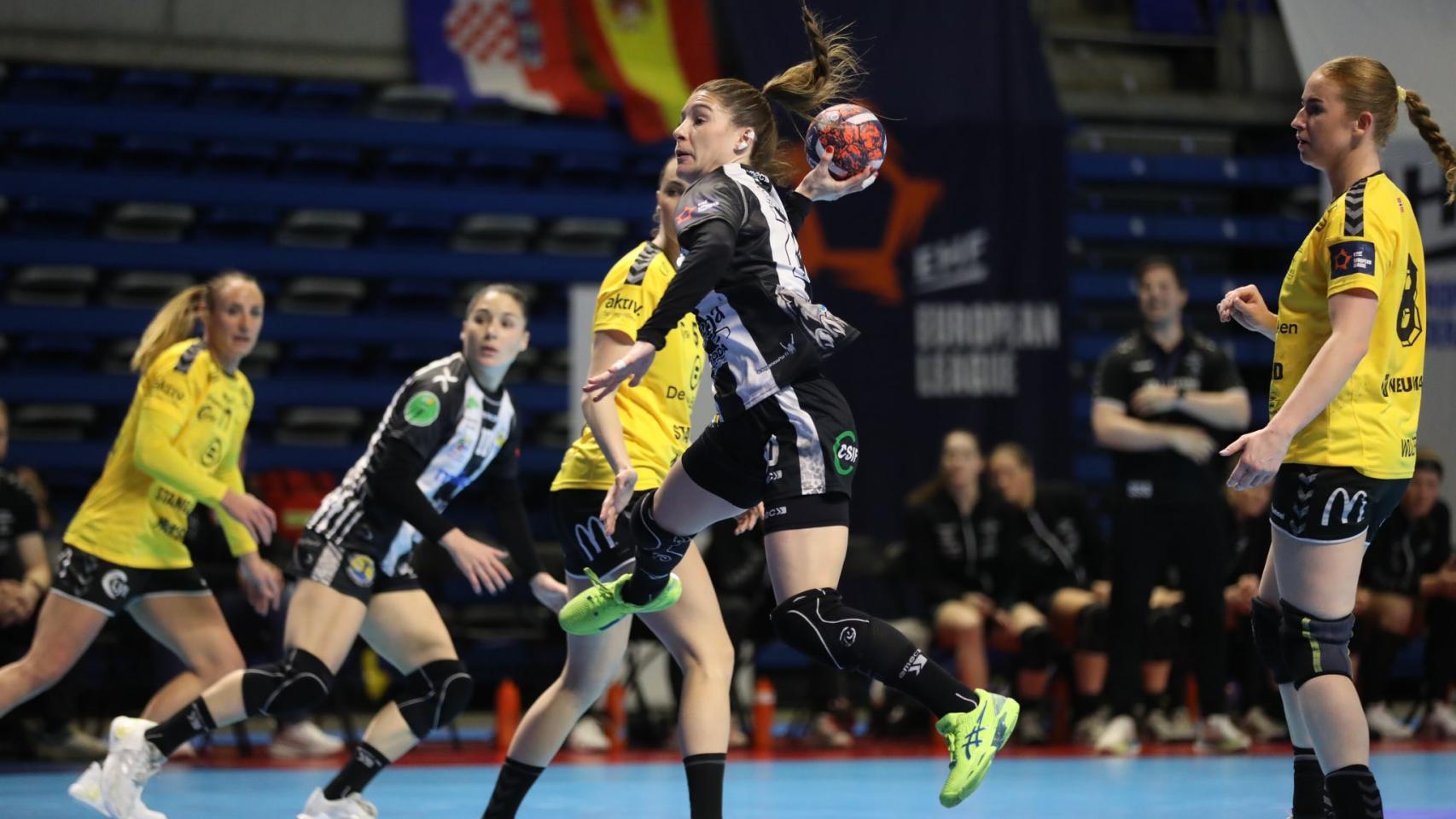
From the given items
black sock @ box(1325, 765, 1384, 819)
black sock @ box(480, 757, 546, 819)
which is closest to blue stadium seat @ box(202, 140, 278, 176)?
black sock @ box(480, 757, 546, 819)

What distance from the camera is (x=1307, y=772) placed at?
467 cm

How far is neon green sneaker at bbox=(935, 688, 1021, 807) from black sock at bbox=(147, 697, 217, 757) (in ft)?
8.79

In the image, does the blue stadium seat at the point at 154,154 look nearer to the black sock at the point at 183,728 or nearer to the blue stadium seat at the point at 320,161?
the blue stadium seat at the point at 320,161

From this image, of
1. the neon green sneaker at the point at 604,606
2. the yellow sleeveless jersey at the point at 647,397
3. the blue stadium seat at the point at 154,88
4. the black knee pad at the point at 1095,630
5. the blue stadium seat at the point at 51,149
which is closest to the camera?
the neon green sneaker at the point at 604,606

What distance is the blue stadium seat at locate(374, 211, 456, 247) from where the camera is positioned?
38.2 feet

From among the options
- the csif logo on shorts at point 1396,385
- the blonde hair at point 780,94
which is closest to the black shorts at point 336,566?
the blonde hair at point 780,94

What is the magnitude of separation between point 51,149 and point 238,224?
1.21m

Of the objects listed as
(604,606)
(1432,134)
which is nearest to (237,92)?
(604,606)

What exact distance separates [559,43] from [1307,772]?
329 inches

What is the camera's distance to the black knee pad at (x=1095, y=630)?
902 centimetres

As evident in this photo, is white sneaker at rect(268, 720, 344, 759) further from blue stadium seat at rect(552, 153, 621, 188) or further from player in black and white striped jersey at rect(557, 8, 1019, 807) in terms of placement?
player in black and white striped jersey at rect(557, 8, 1019, 807)

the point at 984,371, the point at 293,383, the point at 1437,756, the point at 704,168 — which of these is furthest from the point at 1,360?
the point at 1437,756

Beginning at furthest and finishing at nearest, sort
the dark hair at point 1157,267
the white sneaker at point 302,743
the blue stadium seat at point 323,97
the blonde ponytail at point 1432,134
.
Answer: the blue stadium seat at point 323,97, the white sneaker at point 302,743, the dark hair at point 1157,267, the blonde ponytail at point 1432,134

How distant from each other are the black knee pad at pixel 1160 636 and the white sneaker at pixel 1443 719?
5.76ft
